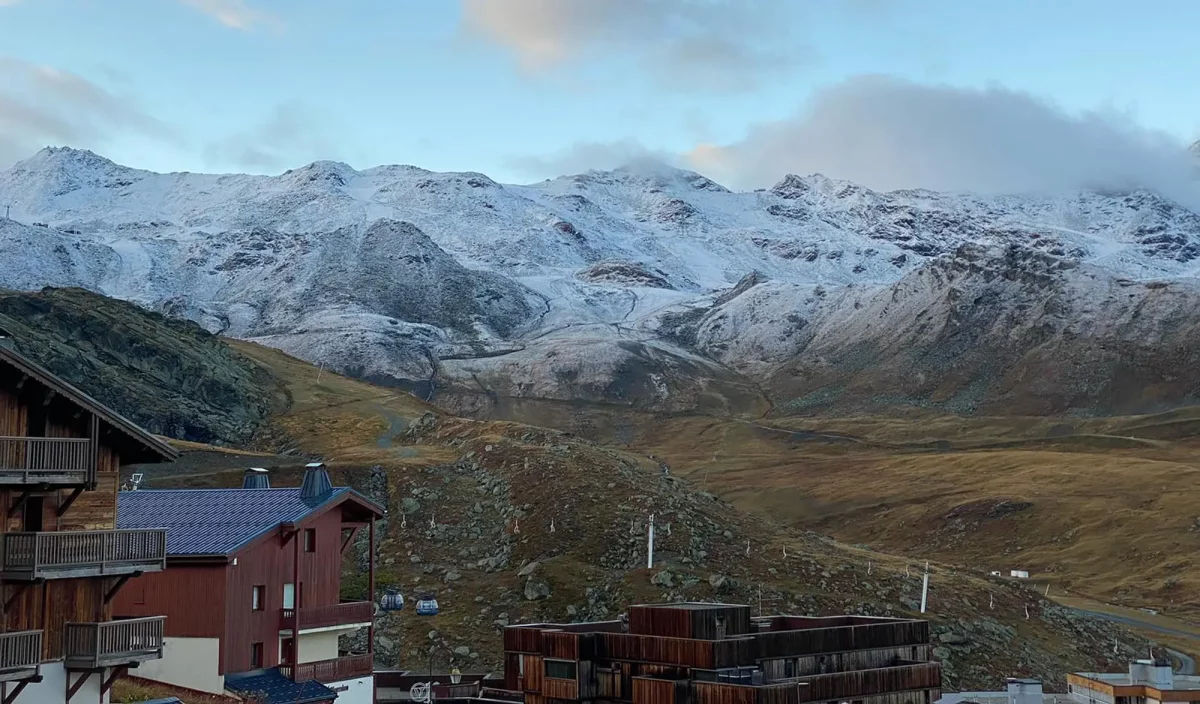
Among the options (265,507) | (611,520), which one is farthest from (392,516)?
(265,507)

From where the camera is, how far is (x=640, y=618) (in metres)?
56.4

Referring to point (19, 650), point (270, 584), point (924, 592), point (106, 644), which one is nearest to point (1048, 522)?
point (924, 592)

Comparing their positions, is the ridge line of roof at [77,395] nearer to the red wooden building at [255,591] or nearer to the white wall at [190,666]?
the red wooden building at [255,591]

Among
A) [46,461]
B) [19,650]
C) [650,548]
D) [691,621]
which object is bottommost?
[691,621]

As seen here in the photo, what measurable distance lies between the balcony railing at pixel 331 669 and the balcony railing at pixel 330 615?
4.30 ft

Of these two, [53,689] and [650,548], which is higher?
[650,548]

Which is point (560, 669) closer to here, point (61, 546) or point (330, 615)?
point (330, 615)

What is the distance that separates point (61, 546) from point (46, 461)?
210cm

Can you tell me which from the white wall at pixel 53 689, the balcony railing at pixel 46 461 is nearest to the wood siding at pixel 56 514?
the white wall at pixel 53 689

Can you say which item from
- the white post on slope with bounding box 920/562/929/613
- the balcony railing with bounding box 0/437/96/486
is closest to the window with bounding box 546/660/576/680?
the balcony railing with bounding box 0/437/96/486

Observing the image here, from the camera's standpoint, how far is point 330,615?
47469 millimetres

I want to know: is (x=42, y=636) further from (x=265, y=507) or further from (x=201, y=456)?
(x=201, y=456)

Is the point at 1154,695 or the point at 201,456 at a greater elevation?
the point at 201,456

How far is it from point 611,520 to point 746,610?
3510cm
